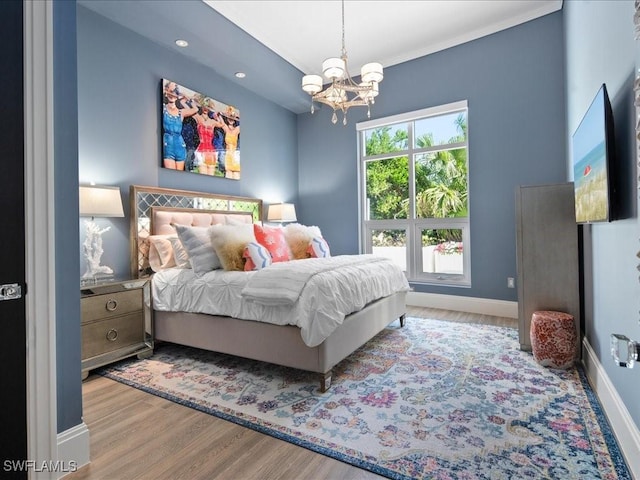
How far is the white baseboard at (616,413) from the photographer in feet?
4.55

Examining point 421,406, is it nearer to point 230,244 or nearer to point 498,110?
point 230,244

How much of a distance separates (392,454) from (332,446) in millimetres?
287

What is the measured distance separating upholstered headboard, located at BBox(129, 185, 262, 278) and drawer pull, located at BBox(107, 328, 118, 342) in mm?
656

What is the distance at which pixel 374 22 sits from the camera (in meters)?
3.79

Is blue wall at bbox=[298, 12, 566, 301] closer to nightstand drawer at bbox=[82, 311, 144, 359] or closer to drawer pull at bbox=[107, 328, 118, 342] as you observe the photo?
nightstand drawer at bbox=[82, 311, 144, 359]

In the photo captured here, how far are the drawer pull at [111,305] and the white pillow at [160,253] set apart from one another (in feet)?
1.94

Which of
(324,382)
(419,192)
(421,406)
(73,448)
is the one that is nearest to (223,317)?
(324,382)

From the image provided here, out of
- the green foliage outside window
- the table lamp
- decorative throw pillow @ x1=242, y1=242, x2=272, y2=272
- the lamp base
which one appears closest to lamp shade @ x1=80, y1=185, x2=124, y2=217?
the table lamp

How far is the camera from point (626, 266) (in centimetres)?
156

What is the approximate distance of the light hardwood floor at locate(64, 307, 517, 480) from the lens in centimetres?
143

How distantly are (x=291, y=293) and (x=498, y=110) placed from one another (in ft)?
→ 11.6

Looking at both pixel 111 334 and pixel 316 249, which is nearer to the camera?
pixel 111 334

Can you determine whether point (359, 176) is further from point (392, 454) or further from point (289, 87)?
point (392, 454)

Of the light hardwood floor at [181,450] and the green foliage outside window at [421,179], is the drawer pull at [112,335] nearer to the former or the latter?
the light hardwood floor at [181,450]
